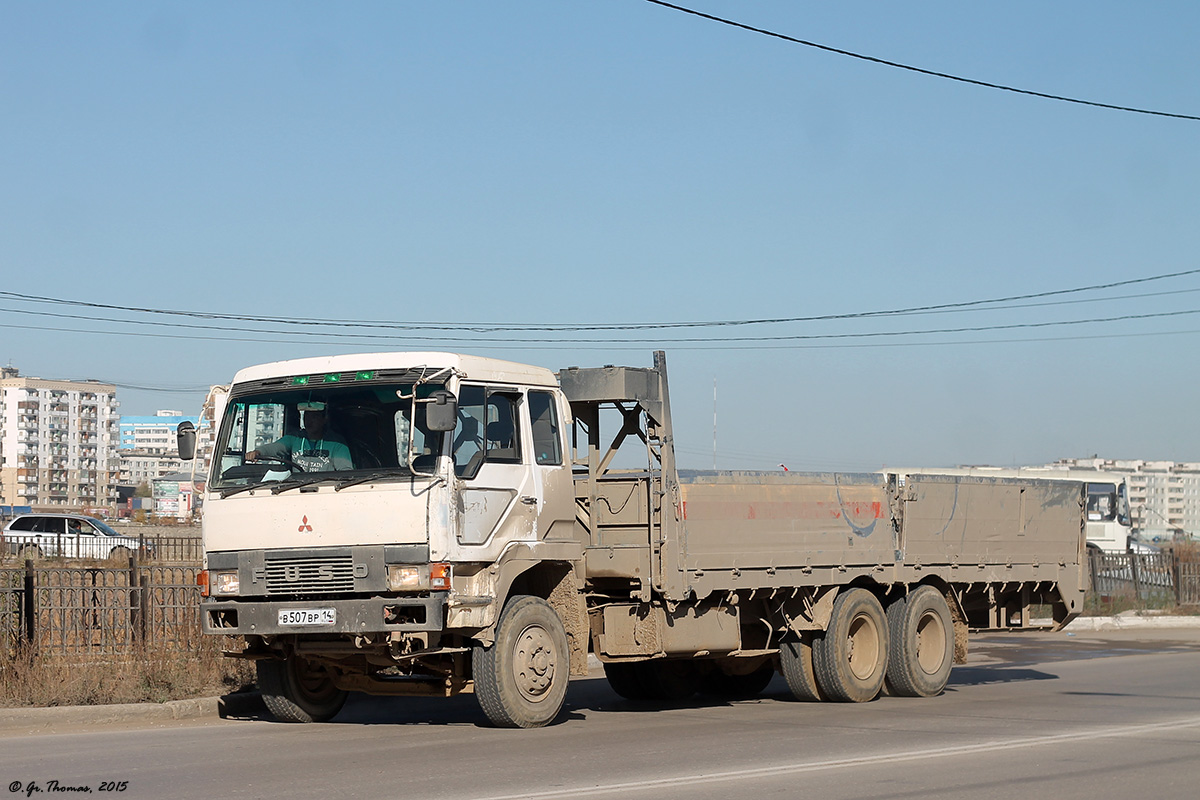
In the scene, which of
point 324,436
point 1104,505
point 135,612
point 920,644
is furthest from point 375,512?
point 1104,505

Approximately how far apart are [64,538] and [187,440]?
126ft

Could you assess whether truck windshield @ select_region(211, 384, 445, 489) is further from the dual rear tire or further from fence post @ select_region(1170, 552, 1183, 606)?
fence post @ select_region(1170, 552, 1183, 606)

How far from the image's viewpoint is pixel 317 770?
886 cm

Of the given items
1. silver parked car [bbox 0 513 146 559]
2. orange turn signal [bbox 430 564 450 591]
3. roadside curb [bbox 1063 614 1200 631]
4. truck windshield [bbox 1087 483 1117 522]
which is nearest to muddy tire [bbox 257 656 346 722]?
orange turn signal [bbox 430 564 450 591]

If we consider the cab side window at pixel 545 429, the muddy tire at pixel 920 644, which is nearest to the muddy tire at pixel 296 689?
the cab side window at pixel 545 429

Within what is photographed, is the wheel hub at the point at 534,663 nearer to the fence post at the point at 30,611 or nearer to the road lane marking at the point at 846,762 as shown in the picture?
the road lane marking at the point at 846,762

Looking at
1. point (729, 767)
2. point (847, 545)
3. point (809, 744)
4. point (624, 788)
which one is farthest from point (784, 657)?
point (624, 788)

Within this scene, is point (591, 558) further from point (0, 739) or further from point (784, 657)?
point (0, 739)

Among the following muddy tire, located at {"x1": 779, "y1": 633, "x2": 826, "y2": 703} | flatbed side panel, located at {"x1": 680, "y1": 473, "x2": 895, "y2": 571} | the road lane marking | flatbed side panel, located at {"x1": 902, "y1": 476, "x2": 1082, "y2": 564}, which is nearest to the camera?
the road lane marking

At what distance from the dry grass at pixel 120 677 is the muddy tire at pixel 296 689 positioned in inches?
69.5

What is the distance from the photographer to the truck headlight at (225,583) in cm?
1072

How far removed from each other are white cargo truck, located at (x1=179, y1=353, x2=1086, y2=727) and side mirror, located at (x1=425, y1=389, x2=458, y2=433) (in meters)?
0.01

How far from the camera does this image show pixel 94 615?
1504 centimetres

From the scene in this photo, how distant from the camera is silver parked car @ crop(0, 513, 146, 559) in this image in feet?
144
